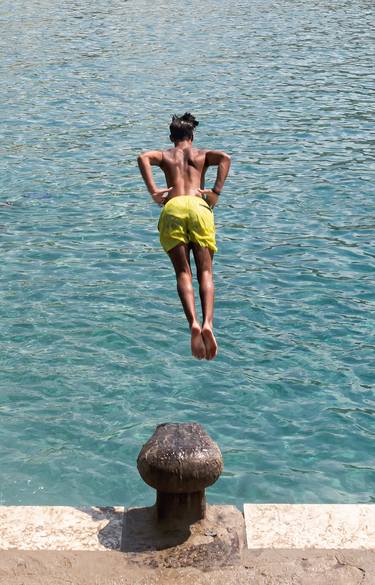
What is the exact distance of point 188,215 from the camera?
356 inches

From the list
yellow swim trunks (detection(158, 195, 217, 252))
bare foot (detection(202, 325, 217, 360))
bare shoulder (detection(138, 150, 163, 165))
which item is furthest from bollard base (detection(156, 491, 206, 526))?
bare shoulder (detection(138, 150, 163, 165))

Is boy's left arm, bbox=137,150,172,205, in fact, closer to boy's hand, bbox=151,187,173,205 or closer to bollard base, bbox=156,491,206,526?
boy's hand, bbox=151,187,173,205

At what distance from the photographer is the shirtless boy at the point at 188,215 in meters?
8.88

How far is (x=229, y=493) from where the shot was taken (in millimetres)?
9547

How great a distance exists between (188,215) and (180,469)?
2.69 m

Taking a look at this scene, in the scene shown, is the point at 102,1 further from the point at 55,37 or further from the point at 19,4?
the point at 55,37

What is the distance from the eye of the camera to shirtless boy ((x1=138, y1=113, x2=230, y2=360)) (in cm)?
888

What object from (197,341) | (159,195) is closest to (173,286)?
(159,195)

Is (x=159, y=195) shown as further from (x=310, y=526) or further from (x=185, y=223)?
(x=310, y=526)

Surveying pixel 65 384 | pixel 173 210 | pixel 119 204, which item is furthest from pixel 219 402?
pixel 119 204

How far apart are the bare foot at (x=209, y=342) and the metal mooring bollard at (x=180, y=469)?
1195 millimetres

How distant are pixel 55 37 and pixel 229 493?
25.9m

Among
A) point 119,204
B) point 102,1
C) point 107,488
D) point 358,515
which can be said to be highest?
point 358,515

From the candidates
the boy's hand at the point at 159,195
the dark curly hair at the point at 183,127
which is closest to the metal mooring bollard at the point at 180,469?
the boy's hand at the point at 159,195
